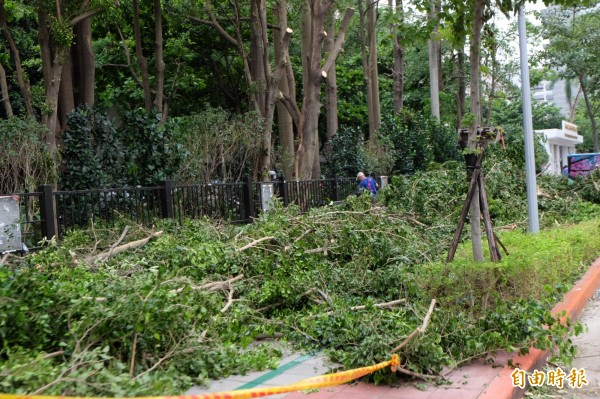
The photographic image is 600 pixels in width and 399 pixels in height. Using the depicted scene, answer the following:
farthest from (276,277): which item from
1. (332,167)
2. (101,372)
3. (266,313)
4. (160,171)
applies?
(332,167)

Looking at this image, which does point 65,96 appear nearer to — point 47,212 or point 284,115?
point 47,212

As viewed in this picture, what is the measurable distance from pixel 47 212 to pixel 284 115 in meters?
12.3

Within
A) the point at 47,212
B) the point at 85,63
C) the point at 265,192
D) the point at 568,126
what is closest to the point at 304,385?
the point at 47,212

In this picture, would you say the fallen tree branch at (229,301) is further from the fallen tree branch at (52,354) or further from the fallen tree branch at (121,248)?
the fallen tree branch at (52,354)

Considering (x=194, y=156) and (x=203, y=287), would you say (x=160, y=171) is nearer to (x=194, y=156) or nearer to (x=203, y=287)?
(x=194, y=156)

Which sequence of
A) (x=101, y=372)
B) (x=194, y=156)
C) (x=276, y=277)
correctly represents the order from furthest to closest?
(x=194, y=156) → (x=276, y=277) → (x=101, y=372)

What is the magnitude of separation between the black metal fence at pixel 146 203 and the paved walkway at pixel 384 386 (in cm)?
547

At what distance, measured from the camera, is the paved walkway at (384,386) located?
4988 mm

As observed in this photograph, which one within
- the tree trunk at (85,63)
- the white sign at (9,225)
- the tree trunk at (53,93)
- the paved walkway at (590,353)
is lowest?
the paved walkway at (590,353)

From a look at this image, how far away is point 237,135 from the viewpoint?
53.0 feet

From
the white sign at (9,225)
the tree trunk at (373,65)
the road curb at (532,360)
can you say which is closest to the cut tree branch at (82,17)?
the white sign at (9,225)

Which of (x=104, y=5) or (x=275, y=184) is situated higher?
(x=104, y=5)

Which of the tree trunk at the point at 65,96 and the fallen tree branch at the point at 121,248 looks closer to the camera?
the fallen tree branch at the point at 121,248

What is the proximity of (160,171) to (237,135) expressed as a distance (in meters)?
2.62
